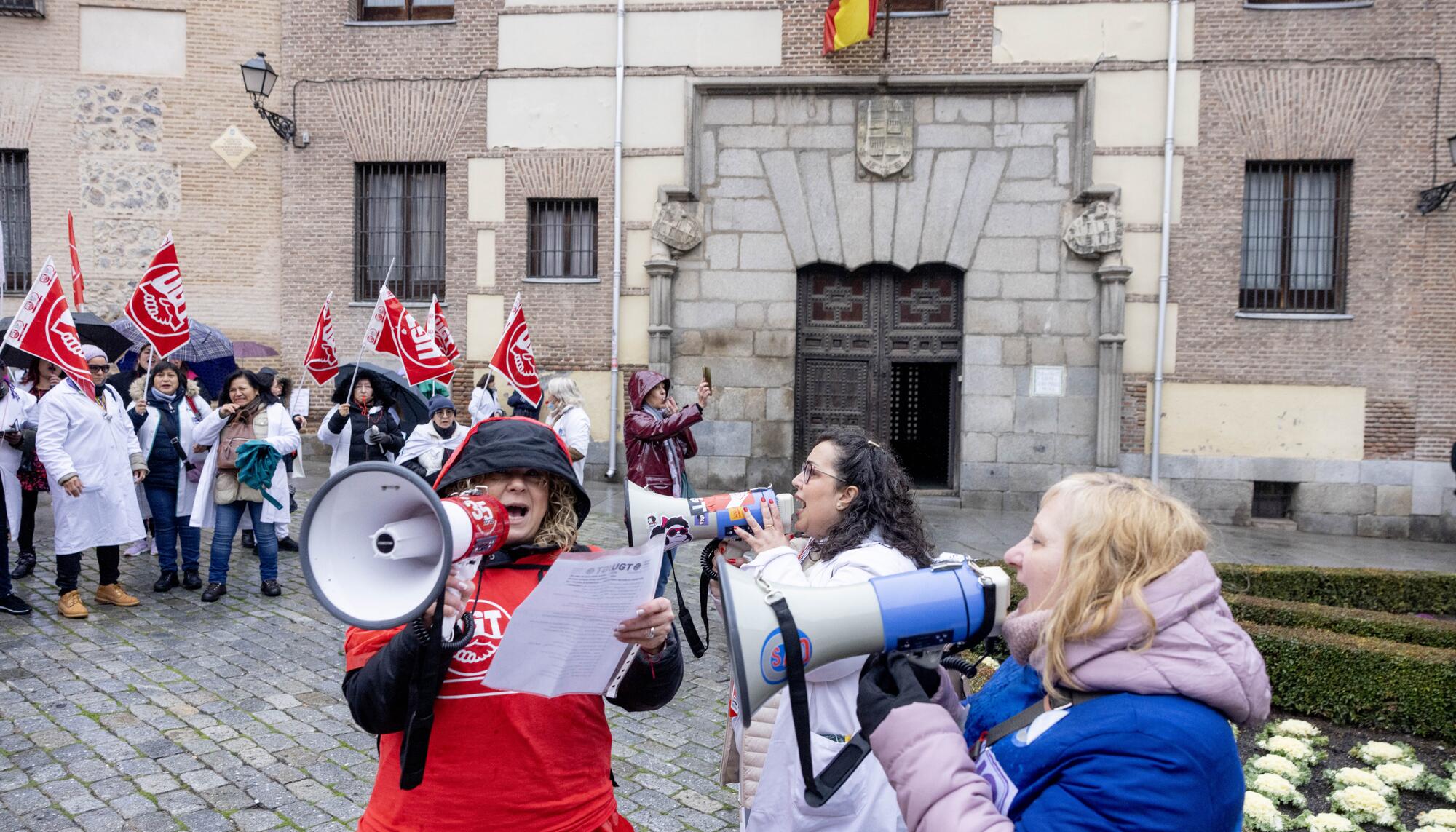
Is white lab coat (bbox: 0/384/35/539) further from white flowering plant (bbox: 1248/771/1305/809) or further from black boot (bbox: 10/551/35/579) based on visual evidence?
white flowering plant (bbox: 1248/771/1305/809)

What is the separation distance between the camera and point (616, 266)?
13.2 meters

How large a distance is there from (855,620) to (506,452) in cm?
91

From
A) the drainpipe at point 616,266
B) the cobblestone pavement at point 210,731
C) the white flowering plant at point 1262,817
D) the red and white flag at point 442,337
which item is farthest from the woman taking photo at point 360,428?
the white flowering plant at point 1262,817

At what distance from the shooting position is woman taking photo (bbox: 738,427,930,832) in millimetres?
2404

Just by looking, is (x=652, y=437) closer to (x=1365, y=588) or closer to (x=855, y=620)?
(x=855, y=620)

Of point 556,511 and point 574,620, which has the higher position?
point 556,511

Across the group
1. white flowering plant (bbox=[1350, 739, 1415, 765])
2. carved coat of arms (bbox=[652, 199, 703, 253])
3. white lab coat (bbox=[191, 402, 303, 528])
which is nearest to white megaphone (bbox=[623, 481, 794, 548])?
white flowering plant (bbox=[1350, 739, 1415, 765])

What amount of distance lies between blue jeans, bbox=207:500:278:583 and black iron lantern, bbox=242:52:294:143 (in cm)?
805

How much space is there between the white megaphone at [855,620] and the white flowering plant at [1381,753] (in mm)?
4016

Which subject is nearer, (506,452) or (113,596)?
(506,452)

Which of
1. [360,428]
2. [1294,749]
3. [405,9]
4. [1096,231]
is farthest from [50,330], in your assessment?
[1096,231]

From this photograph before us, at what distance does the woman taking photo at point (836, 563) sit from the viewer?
240cm

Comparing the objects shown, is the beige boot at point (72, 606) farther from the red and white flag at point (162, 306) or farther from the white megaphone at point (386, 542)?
the white megaphone at point (386, 542)

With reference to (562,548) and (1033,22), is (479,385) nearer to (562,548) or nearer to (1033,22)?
(1033,22)
